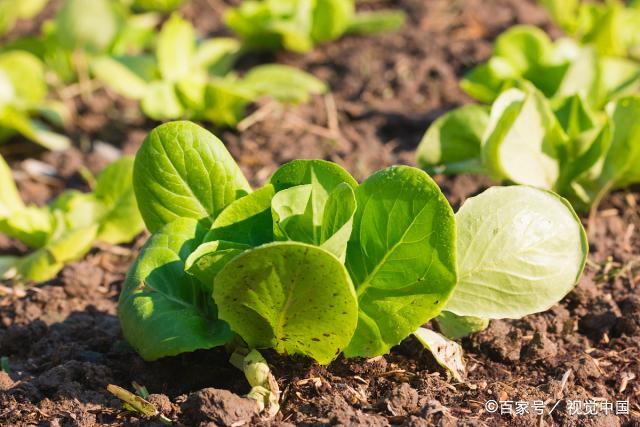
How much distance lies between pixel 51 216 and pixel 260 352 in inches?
49.0

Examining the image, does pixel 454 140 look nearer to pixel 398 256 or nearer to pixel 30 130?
pixel 398 256

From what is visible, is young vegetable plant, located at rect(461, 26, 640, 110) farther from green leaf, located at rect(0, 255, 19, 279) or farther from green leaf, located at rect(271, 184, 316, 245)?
green leaf, located at rect(0, 255, 19, 279)

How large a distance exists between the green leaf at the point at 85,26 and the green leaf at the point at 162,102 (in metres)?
0.56

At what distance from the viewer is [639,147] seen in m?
2.97

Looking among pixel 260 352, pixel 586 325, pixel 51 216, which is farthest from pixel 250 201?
pixel 51 216

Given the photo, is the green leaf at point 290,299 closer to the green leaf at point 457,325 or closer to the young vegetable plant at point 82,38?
the green leaf at point 457,325

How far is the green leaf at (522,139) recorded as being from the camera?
286cm

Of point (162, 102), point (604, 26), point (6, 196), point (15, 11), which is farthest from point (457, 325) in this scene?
point (15, 11)

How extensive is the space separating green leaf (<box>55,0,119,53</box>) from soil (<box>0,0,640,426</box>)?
622mm

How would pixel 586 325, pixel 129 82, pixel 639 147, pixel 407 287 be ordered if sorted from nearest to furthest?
pixel 407 287
pixel 586 325
pixel 639 147
pixel 129 82

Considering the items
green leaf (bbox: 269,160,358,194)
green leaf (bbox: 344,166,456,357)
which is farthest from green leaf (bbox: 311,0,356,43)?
green leaf (bbox: 344,166,456,357)

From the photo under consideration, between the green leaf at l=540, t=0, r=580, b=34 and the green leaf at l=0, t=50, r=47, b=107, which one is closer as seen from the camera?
the green leaf at l=0, t=50, r=47, b=107

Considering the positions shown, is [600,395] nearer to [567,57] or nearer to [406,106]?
[567,57]

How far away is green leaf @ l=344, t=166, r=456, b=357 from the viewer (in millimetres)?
2057
